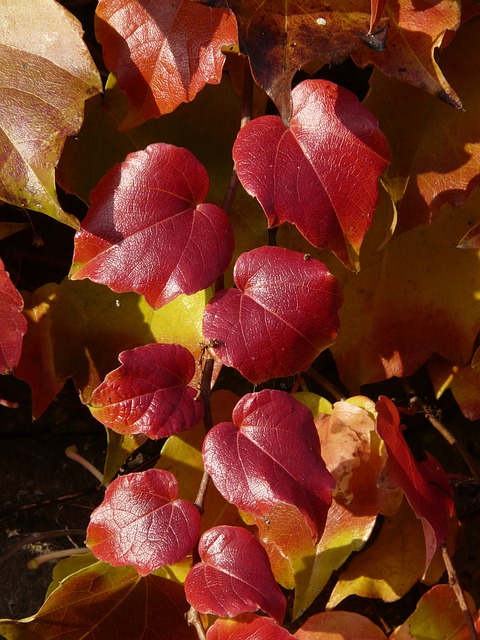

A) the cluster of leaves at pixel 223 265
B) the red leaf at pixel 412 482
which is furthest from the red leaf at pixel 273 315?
the red leaf at pixel 412 482

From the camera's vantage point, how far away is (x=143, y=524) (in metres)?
0.61

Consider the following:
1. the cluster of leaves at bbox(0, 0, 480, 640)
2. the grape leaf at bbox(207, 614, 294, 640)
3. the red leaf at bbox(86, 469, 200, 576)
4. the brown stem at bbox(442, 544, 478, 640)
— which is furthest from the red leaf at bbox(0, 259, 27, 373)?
the brown stem at bbox(442, 544, 478, 640)

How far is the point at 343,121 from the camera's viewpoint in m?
0.65

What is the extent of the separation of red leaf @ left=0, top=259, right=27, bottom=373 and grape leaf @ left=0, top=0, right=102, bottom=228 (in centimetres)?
8

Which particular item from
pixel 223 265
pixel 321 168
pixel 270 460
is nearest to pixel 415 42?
pixel 321 168

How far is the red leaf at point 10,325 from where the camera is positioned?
2.09ft

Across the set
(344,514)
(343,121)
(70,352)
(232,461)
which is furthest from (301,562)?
(343,121)

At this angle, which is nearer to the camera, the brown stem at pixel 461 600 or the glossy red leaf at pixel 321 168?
the glossy red leaf at pixel 321 168

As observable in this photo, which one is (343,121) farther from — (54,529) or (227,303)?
(54,529)

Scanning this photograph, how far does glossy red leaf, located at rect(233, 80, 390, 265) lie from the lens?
24.6 inches

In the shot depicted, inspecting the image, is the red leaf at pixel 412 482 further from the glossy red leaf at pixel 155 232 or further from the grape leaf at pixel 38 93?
the grape leaf at pixel 38 93

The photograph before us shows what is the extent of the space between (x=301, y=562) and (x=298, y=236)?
0.33 m

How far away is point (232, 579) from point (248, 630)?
5 centimetres

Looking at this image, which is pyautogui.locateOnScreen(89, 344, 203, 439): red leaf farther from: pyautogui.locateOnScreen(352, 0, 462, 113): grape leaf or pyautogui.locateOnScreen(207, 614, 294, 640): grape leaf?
pyautogui.locateOnScreen(352, 0, 462, 113): grape leaf
